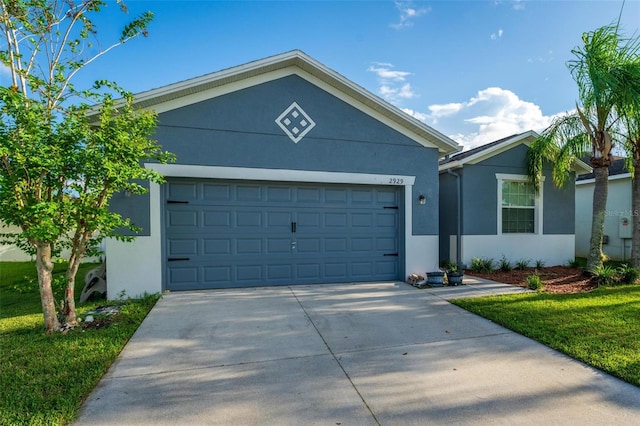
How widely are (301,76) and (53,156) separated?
5128 millimetres

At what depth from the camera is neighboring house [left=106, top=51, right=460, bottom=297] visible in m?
6.45

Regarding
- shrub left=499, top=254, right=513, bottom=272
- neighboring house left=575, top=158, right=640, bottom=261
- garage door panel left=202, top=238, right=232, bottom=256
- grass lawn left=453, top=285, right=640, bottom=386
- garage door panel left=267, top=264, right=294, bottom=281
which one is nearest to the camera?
grass lawn left=453, top=285, right=640, bottom=386

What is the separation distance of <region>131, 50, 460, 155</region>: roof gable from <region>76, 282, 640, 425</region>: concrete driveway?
14.4ft

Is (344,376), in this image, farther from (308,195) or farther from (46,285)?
(308,195)

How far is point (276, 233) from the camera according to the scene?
7.13 metres

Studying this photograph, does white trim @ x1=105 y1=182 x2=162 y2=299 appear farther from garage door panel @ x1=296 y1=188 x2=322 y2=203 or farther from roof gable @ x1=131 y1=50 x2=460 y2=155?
garage door panel @ x1=296 y1=188 x2=322 y2=203

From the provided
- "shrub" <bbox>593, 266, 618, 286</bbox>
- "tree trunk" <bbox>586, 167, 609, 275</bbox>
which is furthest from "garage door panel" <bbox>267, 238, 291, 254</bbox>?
"tree trunk" <bbox>586, 167, 609, 275</bbox>

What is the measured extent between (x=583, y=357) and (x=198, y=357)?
4495mm

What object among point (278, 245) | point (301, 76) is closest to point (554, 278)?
point (278, 245)

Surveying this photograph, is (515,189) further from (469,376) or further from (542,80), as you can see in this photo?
(469,376)

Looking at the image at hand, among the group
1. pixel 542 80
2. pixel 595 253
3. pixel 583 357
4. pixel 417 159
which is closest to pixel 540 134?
pixel 542 80

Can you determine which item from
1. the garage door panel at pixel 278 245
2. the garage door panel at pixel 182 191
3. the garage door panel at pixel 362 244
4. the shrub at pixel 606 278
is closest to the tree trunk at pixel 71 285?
the garage door panel at pixel 182 191

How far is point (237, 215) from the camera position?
6.91m

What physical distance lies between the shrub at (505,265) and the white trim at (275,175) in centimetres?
419
